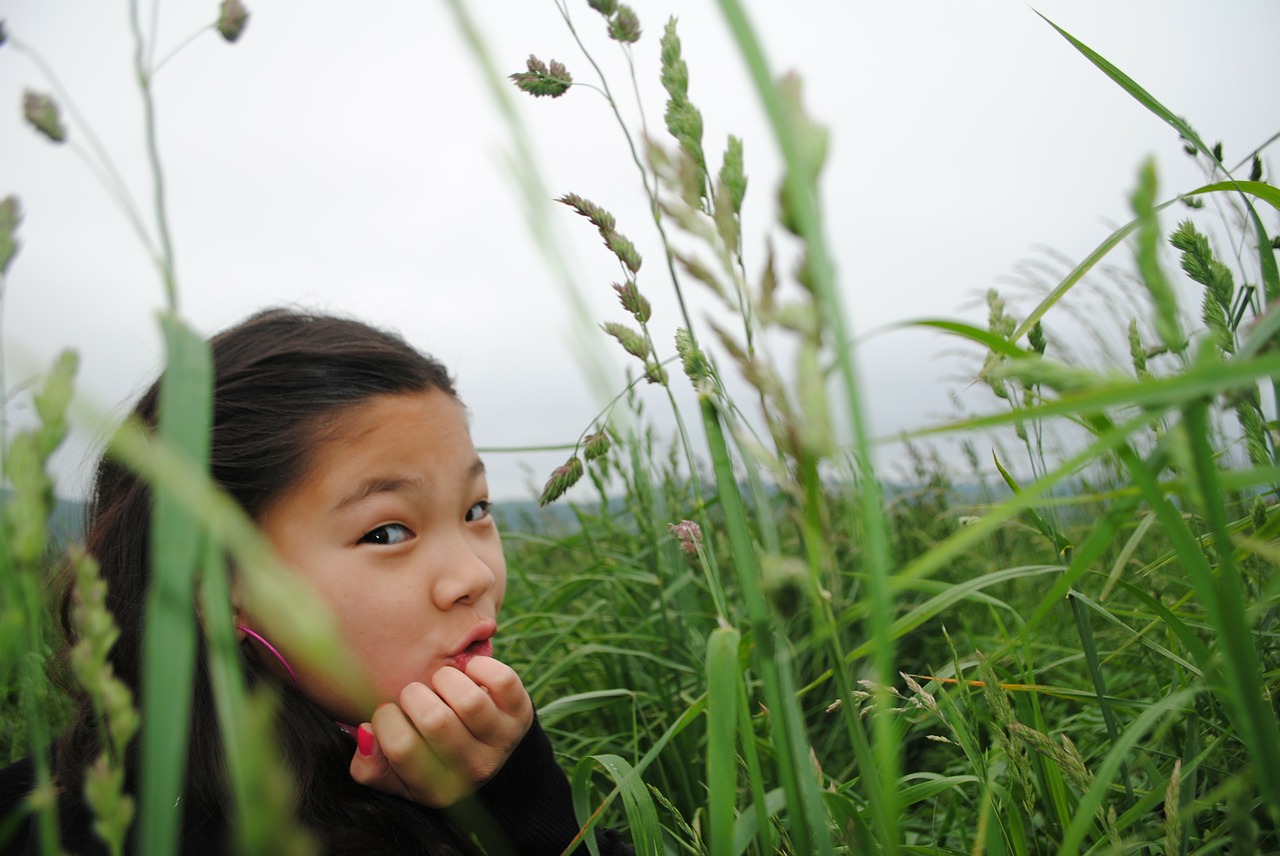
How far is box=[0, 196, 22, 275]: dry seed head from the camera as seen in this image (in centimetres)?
40

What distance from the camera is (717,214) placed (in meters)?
0.48

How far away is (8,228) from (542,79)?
591mm

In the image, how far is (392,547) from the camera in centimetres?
129

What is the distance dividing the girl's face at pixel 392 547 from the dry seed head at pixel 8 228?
92 centimetres

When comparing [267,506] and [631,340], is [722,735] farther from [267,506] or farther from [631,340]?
[267,506]

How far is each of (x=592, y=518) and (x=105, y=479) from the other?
1.26 metres

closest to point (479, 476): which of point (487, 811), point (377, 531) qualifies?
point (377, 531)

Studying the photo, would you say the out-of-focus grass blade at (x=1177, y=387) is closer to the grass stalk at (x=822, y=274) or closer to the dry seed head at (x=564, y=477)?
the grass stalk at (x=822, y=274)

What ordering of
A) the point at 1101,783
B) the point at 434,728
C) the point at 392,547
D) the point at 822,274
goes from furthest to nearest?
the point at 392,547, the point at 434,728, the point at 1101,783, the point at 822,274

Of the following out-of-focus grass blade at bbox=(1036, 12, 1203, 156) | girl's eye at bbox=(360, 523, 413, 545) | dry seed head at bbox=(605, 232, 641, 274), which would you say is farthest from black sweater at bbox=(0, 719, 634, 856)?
out-of-focus grass blade at bbox=(1036, 12, 1203, 156)

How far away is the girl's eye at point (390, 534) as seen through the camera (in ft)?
4.37

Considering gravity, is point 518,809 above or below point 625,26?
below

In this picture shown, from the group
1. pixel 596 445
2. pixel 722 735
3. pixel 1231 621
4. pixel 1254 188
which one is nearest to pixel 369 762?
pixel 596 445

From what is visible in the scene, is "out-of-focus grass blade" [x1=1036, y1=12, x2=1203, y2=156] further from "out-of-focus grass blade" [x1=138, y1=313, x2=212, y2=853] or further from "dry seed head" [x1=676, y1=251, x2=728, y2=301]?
"out-of-focus grass blade" [x1=138, y1=313, x2=212, y2=853]
